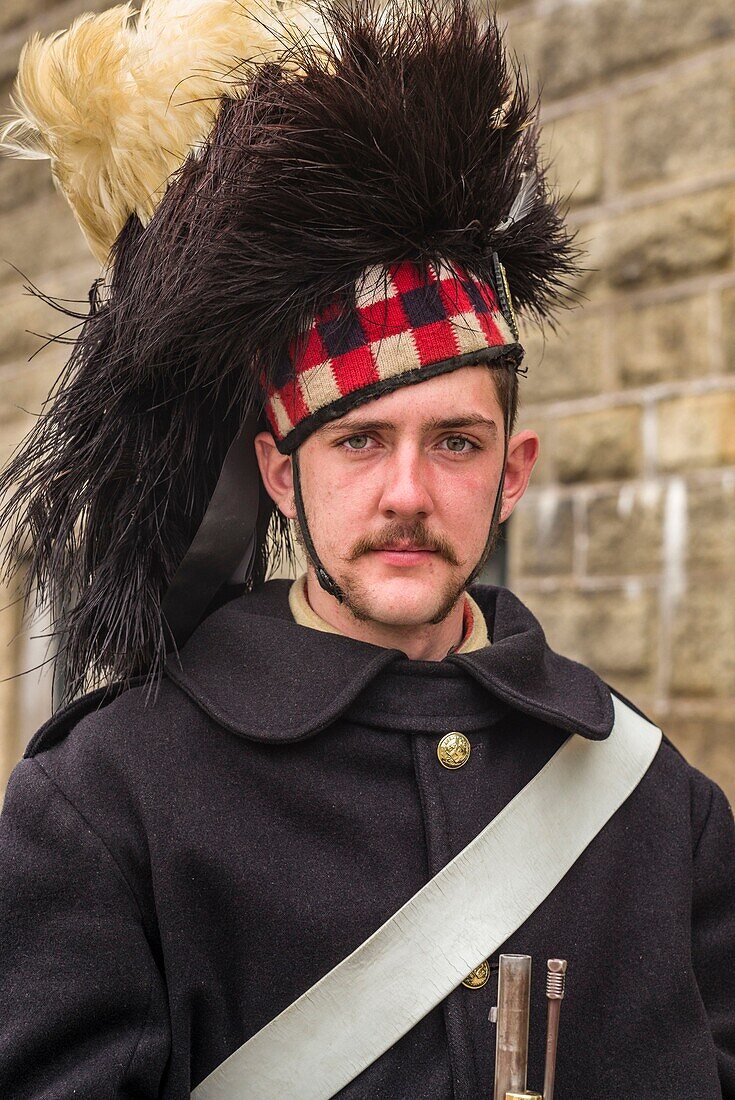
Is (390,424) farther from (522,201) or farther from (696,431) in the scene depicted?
(696,431)

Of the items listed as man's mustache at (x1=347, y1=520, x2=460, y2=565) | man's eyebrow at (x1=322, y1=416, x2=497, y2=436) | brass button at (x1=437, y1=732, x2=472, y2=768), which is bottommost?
brass button at (x1=437, y1=732, x2=472, y2=768)

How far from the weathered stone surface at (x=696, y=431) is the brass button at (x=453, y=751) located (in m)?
2.25

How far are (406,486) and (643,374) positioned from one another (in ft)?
8.28

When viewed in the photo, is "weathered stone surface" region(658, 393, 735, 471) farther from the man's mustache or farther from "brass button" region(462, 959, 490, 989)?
"brass button" region(462, 959, 490, 989)

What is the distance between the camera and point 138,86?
2.43 meters

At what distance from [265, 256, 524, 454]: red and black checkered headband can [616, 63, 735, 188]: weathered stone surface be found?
2353 mm

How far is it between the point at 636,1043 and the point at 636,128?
3.17 m

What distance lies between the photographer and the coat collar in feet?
7.76

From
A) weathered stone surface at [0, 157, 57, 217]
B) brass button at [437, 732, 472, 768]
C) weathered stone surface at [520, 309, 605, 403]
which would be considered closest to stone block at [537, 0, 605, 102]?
weathered stone surface at [520, 309, 605, 403]

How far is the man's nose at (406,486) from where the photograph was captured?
230 centimetres

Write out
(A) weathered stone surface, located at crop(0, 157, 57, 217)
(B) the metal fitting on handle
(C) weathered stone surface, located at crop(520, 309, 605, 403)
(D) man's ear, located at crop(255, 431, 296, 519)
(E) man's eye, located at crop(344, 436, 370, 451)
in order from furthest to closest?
1. (A) weathered stone surface, located at crop(0, 157, 57, 217)
2. (C) weathered stone surface, located at crop(520, 309, 605, 403)
3. (D) man's ear, located at crop(255, 431, 296, 519)
4. (E) man's eye, located at crop(344, 436, 370, 451)
5. (B) the metal fitting on handle

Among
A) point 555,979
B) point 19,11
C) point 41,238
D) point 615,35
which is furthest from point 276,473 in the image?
point 19,11

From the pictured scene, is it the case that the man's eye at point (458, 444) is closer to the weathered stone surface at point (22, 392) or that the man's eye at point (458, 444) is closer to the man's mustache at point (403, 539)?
the man's mustache at point (403, 539)

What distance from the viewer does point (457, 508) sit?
239cm
